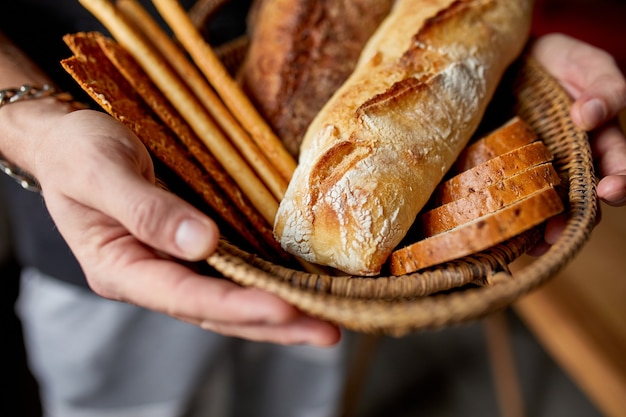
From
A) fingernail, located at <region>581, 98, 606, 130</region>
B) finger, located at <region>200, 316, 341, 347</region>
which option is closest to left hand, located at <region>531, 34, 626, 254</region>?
fingernail, located at <region>581, 98, 606, 130</region>

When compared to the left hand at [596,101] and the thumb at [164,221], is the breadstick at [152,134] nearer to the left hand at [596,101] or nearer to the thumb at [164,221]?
the thumb at [164,221]

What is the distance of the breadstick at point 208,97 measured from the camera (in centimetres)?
84

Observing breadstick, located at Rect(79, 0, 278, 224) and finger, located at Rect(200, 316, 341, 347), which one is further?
breadstick, located at Rect(79, 0, 278, 224)

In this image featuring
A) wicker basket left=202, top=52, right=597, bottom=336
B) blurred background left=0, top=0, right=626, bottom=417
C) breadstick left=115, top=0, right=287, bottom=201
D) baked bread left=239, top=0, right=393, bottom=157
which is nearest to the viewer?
wicker basket left=202, top=52, right=597, bottom=336

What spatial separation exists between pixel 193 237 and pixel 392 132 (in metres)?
0.33

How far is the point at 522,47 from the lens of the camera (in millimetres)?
1015

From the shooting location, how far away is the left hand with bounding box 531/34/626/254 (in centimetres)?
71

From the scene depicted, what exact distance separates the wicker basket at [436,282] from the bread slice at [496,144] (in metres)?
0.08

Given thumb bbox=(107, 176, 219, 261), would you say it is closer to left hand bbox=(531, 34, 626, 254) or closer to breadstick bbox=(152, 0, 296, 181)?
breadstick bbox=(152, 0, 296, 181)

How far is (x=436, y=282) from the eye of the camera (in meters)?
0.62

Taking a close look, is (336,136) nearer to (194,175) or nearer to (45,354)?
(194,175)

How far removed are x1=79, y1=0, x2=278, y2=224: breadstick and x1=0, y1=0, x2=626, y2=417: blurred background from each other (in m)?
0.77

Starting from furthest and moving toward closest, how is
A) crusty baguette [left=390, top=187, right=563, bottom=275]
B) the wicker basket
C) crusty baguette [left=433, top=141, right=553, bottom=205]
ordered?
crusty baguette [left=433, top=141, right=553, bottom=205] < crusty baguette [left=390, top=187, right=563, bottom=275] < the wicker basket

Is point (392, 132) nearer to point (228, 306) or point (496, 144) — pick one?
point (496, 144)
